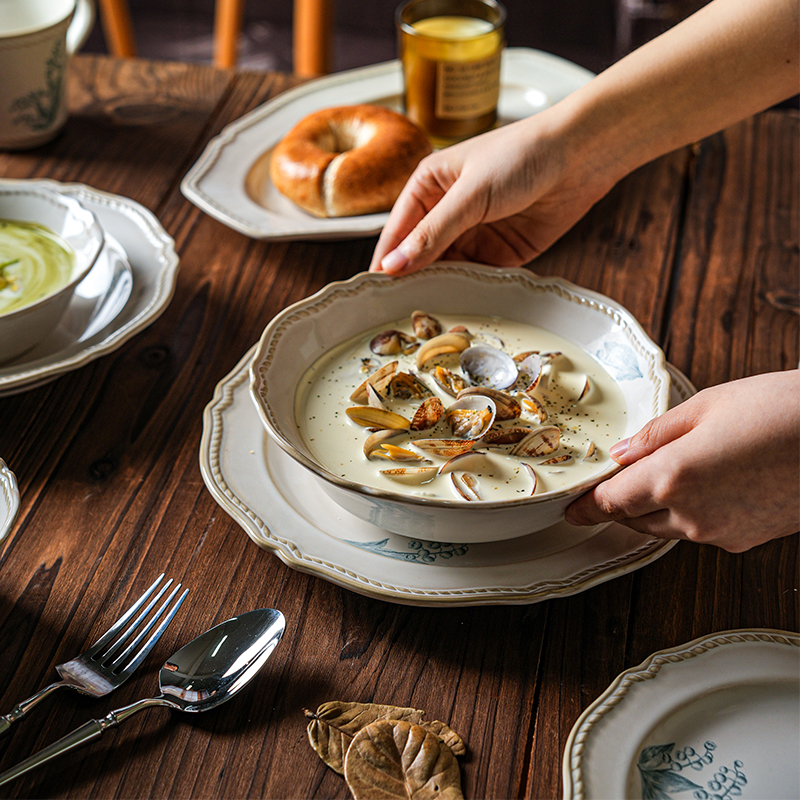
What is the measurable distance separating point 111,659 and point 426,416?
37 centimetres

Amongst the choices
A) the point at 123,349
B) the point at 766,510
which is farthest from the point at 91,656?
the point at 766,510

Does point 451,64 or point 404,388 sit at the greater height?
point 451,64

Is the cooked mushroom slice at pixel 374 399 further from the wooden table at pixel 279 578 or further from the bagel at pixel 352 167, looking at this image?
the bagel at pixel 352 167

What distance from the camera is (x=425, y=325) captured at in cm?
96

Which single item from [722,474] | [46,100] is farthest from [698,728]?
[46,100]

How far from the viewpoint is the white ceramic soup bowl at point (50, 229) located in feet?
3.06

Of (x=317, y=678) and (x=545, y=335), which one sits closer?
(x=317, y=678)

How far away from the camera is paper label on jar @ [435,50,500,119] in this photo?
135cm

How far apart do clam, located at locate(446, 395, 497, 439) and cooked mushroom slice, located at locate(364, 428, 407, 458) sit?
0.21 feet

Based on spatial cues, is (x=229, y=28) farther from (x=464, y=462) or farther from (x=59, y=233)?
(x=464, y=462)

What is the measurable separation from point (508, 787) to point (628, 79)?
2.89 ft

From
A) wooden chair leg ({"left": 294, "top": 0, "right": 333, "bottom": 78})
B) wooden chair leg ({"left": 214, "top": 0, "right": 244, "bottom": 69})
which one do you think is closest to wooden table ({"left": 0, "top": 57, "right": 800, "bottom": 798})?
wooden chair leg ({"left": 294, "top": 0, "right": 333, "bottom": 78})

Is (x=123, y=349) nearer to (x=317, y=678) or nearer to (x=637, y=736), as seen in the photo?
(x=317, y=678)

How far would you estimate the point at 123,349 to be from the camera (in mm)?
1062
